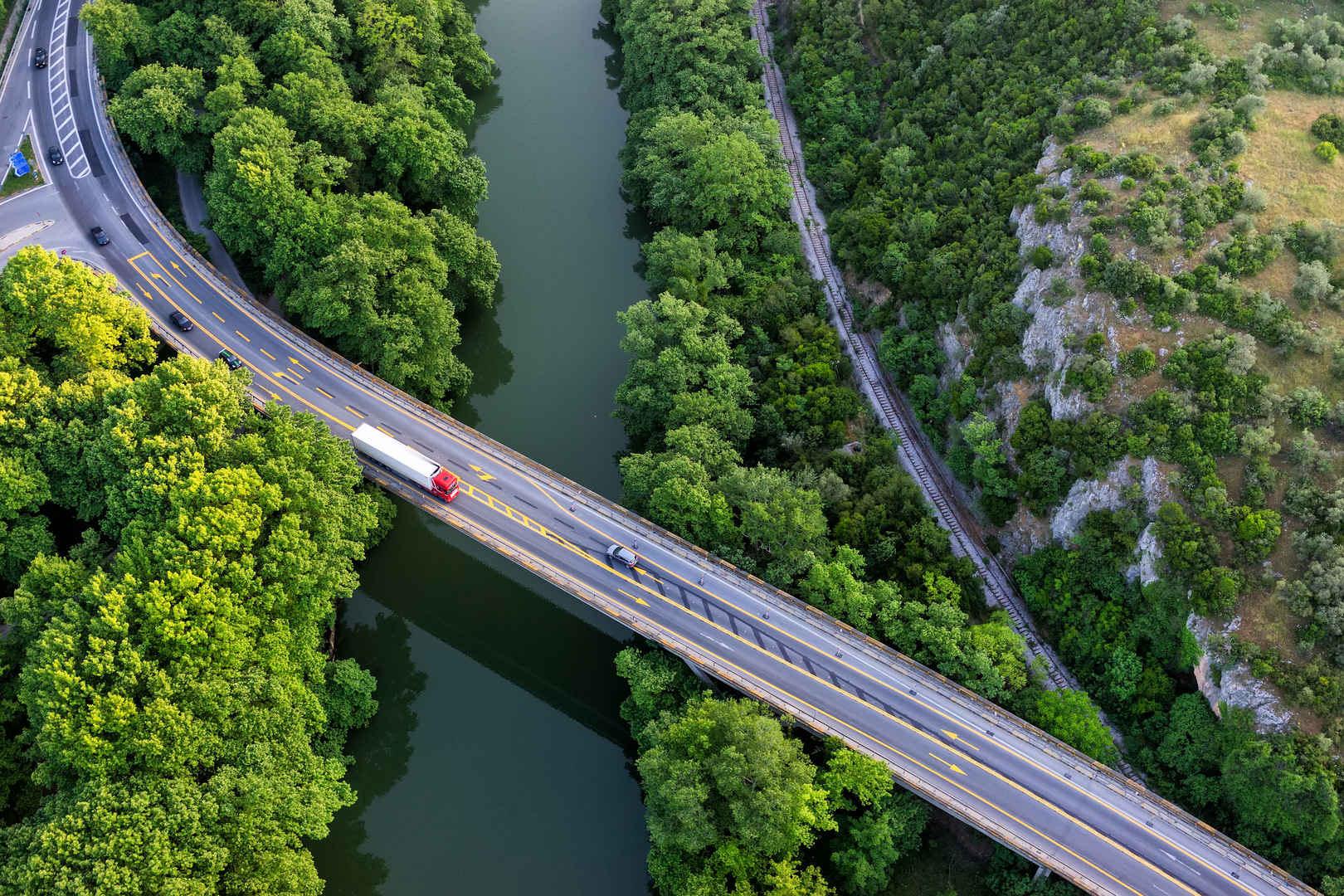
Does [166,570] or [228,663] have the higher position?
[166,570]

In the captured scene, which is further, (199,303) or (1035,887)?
(199,303)

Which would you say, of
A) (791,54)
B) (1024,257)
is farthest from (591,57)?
(1024,257)

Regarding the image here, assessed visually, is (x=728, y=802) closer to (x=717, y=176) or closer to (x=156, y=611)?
(x=156, y=611)

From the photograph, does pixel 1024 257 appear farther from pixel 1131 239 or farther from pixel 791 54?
pixel 791 54

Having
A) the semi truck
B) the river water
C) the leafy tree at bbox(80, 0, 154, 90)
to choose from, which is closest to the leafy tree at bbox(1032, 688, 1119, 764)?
the river water

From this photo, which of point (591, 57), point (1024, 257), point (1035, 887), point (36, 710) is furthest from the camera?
point (591, 57)

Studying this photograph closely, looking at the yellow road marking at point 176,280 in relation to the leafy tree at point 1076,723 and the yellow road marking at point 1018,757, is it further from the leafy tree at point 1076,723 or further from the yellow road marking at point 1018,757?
the leafy tree at point 1076,723
